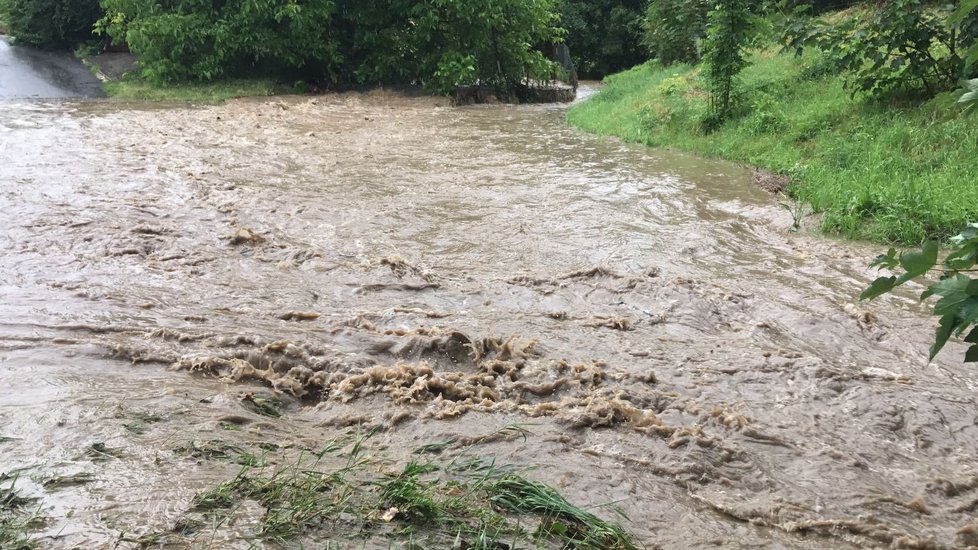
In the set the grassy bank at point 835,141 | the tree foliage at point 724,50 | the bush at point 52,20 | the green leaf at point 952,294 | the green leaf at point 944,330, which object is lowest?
the grassy bank at point 835,141

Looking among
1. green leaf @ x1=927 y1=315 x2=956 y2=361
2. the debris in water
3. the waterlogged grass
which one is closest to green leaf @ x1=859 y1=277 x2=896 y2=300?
green leaf @ x1=927 y1=315 x2=956 y2=361

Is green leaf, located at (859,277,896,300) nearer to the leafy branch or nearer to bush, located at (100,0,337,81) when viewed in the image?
the leafy branch

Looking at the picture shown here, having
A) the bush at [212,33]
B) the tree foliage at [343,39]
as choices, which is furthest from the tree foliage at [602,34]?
the bush at [212,33]

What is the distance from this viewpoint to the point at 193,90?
19406 millimetres

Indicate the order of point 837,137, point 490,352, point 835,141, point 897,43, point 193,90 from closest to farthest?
point 490,352, point 897,43, point 835,141, point 837,137, point 193,90

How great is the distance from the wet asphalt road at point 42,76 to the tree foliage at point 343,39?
149cm

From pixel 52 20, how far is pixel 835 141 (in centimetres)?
2244

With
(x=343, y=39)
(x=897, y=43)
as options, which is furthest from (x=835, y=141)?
(x=343, y=39)

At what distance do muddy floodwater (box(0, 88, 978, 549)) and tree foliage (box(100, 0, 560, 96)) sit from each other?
11.1 meters

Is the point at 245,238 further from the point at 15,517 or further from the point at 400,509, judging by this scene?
the point at 400,509

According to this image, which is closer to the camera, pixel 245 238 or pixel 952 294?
pixel 952 294

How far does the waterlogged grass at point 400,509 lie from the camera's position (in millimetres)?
2533

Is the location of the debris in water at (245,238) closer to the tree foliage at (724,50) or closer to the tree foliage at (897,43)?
the tree foliage at (897,43)

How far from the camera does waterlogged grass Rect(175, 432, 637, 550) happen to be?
2.53 m
